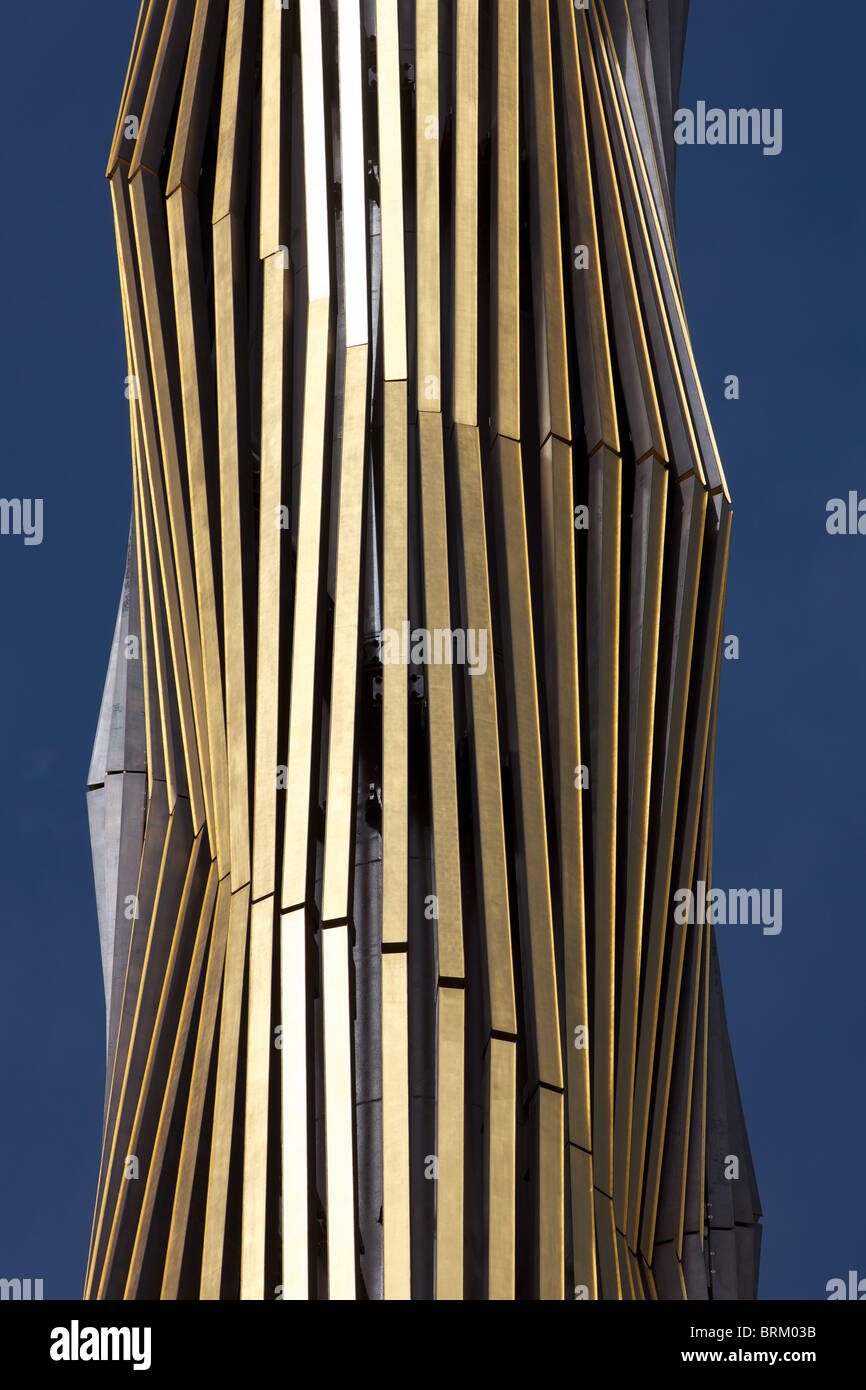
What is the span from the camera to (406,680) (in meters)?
12.4

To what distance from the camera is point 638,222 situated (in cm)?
1477

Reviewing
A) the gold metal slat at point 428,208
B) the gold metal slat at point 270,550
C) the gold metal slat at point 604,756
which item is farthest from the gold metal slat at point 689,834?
the gold metal slat at point 270,550

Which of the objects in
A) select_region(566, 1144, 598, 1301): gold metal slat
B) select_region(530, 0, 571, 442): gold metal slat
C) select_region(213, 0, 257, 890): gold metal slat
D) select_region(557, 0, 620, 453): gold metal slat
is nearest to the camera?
select_region(566, 1144, 598, 1301): gold metal slat

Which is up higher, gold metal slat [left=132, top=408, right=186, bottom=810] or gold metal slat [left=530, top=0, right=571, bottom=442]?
gold metal slat [left=530, top=0, right=571, bottom=442]

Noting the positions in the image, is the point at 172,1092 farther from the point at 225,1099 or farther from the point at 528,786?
the point at 528,786

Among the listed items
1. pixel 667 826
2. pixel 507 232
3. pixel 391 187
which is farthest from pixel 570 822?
pixel 391 187

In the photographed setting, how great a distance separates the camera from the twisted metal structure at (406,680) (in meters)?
11.7

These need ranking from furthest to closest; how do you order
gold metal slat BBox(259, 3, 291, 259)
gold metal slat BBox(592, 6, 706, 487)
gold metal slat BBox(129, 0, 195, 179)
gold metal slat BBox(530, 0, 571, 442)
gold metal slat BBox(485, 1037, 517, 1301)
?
gold metal slat BBox(129, 0, 195, 179) < gold metal slat BBox(592, 6, 706, 487) < gold metal slat BBox(259, 3, 291, 259) < gold metal slat BBox(530, 0, 571, 442) < gold metal slat BBox(485, 1037, 517, 1301)

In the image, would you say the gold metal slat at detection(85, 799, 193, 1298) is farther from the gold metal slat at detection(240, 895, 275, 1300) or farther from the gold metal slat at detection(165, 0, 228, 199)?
the gold metal slat at detection(165, 0, 228, 199)

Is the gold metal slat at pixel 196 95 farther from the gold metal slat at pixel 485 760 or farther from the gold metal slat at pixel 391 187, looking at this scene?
the gold metal slat at pixel 485 760

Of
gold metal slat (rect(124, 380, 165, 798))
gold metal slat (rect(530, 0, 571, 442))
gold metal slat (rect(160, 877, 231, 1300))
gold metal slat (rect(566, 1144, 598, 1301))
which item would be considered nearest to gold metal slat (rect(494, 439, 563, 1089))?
gold metal slat (rect(566, 1144, 598, 1301))

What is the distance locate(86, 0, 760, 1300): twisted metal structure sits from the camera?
11.7 metres

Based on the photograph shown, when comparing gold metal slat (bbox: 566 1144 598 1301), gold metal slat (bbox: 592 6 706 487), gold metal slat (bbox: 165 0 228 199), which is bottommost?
gold metal slat (bbox: 566 1144 598 1301)
